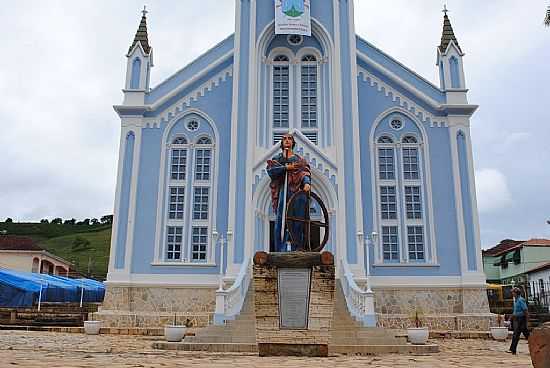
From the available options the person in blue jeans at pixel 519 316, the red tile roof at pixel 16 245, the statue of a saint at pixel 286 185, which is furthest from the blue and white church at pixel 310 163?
the red tile roof at pixel 16 245

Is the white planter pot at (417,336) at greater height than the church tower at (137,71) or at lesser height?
Result: lesser

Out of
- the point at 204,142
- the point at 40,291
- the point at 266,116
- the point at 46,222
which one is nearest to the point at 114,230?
the point at 204,142

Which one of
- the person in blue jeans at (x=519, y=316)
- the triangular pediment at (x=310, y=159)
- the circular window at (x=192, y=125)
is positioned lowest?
the person in blue jeans at (x=519, y=316)

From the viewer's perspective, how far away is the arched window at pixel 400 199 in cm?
2102

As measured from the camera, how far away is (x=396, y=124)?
878 inches

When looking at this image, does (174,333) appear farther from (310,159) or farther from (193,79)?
(193,79)

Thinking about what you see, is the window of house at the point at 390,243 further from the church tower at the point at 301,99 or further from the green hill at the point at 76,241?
the green hill at the point at 76,241

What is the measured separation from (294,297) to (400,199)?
12.2 m

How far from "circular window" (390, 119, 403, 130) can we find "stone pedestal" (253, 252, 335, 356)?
1312cm

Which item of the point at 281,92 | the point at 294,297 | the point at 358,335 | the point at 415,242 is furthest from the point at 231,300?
the point at 281,92

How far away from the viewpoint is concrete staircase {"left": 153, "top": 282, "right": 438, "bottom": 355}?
12672 mm

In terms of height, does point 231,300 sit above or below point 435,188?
below

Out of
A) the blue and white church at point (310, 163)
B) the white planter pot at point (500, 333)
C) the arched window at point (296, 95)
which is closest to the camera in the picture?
the white planter pot at point (500, 333)

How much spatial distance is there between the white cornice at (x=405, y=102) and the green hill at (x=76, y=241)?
141 ft
